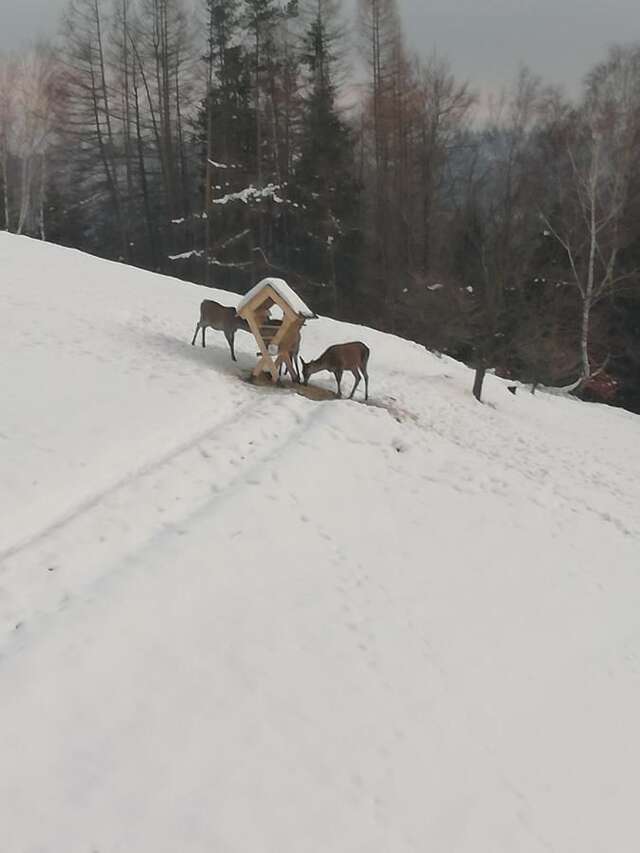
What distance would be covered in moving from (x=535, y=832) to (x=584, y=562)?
153 inches

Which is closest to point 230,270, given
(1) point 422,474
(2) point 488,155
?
(2) point 488,155

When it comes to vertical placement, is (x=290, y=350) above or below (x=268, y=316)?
below

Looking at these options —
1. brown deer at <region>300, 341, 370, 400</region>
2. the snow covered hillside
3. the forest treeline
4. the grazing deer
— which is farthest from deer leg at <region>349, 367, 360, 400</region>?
the forest treeline

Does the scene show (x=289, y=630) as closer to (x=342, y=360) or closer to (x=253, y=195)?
(x=342, y=360)

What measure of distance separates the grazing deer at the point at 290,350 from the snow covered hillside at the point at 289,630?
0.85m

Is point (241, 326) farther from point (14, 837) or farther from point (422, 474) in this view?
point (14, 837)

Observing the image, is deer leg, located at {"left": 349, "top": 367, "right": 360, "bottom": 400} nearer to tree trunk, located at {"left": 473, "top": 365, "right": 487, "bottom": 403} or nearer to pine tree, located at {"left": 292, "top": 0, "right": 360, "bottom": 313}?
tree trunk, located at {"left": 473, "top": 365, "right": 487, "bottom": 403}

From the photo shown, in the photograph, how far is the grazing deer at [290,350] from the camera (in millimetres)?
9836

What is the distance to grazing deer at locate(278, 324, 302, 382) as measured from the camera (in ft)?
32.3

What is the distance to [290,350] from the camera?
10102 mm

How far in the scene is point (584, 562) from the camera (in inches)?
285

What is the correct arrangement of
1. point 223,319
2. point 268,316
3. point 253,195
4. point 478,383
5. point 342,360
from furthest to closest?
1. point 253,195
2. point 478,383
3. point 223,319
4. point 268,316
5. point 342,360

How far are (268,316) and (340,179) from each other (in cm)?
1790

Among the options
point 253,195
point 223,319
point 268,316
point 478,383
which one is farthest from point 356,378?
point 253,195
